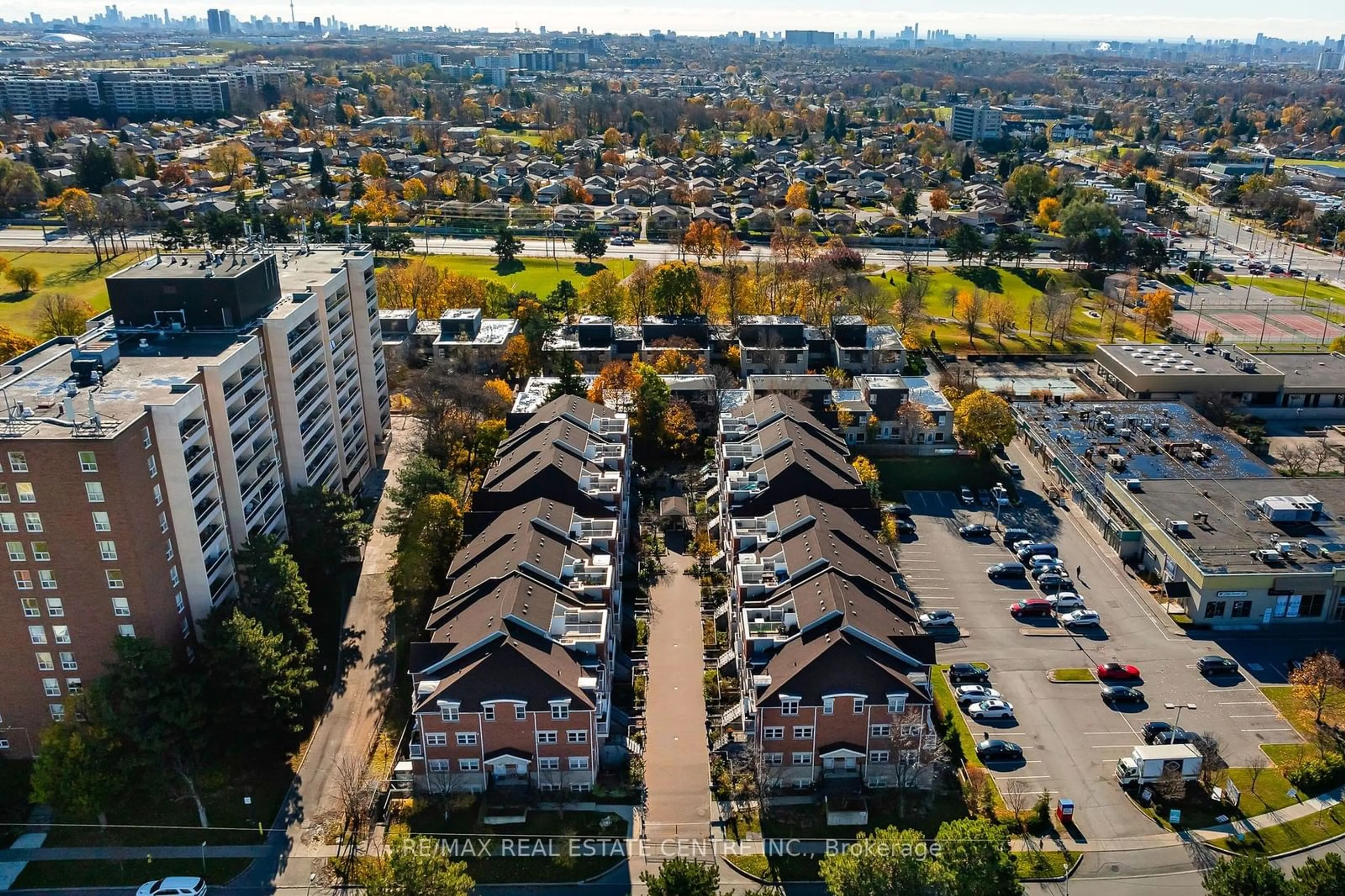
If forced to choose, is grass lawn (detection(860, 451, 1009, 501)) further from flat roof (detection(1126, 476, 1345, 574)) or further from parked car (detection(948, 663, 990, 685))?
parked car (detection(948, 663, 990, 685))

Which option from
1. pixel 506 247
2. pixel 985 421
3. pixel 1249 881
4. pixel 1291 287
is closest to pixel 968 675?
pixel 1249 881

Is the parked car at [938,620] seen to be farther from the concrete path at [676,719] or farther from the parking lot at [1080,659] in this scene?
the concrete path at [676,719]

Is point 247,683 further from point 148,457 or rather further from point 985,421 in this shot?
point 985,421

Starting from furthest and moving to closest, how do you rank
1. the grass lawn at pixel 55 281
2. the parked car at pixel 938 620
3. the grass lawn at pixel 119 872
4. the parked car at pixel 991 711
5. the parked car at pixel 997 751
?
the grass lawn at pixel 55 281 → the parked car at pixel 938 620 → the parked car at pixel 991 711 → the parked car at pixel 997 751 → the grass lawn at pixel 119 872

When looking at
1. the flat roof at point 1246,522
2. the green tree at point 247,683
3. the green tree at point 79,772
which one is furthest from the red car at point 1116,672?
the green tree at point 79,772

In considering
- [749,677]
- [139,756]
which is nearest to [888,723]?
[749,677]

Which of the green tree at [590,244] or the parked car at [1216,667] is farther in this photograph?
the green tree at [590,244]

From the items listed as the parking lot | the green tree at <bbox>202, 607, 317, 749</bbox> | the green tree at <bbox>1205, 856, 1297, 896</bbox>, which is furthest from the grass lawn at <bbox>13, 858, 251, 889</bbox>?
the green tree at <bbox>1205, 856, 1297, 896</bbox>
